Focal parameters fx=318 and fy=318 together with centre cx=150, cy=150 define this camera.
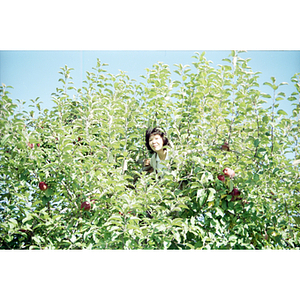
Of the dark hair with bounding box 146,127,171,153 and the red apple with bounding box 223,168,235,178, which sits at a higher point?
the dark hair with bounding box 146,127,171,153

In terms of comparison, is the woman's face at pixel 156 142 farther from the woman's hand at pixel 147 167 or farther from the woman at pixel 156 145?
the woman's hand at pixel 147 167

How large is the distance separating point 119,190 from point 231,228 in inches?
34.8

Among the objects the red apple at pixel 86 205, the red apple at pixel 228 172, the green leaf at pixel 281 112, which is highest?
the green leaf at pixel 281 112

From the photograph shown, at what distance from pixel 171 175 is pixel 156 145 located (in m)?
0.36

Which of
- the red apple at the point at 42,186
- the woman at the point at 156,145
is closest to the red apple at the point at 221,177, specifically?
the woman at the point at 156,145

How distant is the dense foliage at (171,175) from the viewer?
2.19 metres

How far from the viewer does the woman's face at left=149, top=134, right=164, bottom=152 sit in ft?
8.27

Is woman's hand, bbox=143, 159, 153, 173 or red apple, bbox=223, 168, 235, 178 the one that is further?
woman's hand, bbox=143, 159, 153, 173

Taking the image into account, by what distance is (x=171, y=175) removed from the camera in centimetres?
225

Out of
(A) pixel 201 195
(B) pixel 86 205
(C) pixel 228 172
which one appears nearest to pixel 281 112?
(C) pixel 228 172

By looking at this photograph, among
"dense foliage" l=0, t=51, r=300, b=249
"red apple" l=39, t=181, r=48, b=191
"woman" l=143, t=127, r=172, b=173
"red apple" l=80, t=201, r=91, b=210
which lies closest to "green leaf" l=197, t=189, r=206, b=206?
"dense foliage" l=0, t=51, r=300, b=249

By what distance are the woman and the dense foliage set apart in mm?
87

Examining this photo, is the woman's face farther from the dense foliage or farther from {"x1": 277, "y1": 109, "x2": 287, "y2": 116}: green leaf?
{"x1": 277, "y1": 109, "x2": 287, "y2": 116}: green leaf
